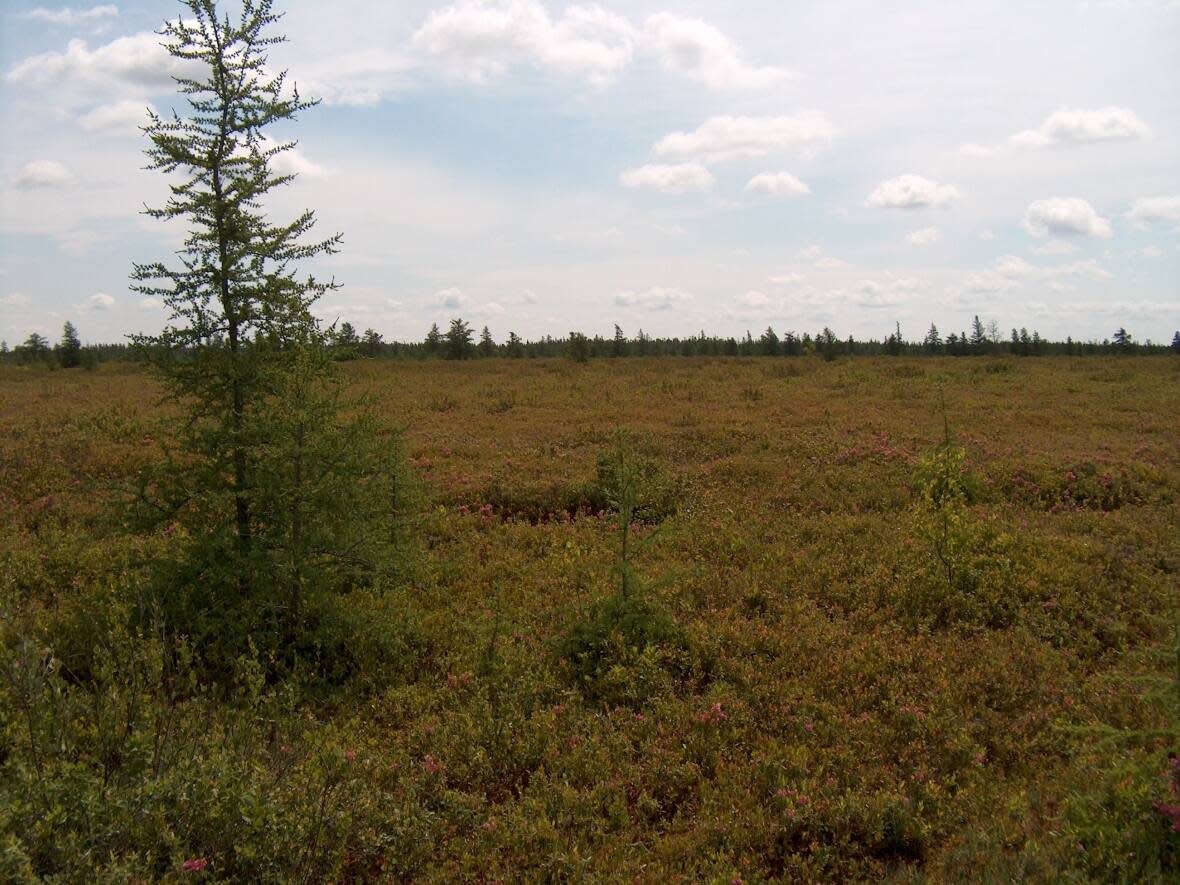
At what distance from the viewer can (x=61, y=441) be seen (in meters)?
18.4

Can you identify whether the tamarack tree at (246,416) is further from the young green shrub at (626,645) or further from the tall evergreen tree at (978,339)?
the tall evergreen tree at (978,339)

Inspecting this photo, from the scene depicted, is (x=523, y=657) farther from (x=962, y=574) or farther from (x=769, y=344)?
(x=769, y=344)

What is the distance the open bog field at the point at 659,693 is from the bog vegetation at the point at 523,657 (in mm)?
42

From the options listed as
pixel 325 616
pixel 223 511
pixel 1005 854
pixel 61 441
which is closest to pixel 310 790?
pixel 325 616

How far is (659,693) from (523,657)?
1.71 m

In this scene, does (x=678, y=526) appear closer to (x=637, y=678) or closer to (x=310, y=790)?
(x=637, y=678)

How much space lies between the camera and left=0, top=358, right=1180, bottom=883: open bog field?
503 centimetres

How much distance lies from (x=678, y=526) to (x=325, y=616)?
6.81m

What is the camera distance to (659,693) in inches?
307

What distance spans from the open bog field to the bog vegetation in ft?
0.14

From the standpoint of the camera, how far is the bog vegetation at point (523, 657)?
5152 millimetres

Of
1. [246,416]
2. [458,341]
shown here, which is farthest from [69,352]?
[246,416]

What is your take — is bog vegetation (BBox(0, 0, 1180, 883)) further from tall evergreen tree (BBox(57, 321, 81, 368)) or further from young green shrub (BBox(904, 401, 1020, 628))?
tall evergreen tree (BBox(57, 321, 81, 368))

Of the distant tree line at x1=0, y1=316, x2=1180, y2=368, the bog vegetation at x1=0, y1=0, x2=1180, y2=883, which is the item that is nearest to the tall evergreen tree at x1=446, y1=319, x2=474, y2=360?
the distant tree line at x1=0, y1=316, x2=1180, y2=368
